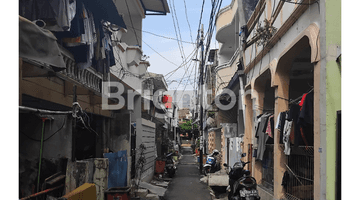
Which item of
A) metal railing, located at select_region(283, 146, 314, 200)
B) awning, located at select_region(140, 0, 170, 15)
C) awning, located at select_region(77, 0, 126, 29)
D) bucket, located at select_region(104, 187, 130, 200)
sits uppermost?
awning, located at select_region(140, 0, 170, 15)

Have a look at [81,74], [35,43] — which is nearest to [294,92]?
[81,74]

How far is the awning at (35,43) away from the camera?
439 cm

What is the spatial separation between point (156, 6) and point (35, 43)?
48.8ft

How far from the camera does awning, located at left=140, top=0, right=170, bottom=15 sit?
59.5 feet

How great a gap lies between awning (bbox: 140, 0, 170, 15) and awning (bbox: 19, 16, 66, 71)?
45.2 ft

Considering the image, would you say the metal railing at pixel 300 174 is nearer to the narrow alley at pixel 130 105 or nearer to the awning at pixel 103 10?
the narrow alley at pixel 130 105

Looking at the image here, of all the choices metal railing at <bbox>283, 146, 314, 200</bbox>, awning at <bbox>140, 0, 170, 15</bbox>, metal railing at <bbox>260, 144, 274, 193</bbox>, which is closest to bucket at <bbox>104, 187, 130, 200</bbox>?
metal railing at <bbox>283, 146, 314, 200</bbox>

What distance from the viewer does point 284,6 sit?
8312mm

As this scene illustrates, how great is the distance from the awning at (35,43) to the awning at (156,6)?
1376 cm

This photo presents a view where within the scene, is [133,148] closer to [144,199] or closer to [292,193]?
[144,199]

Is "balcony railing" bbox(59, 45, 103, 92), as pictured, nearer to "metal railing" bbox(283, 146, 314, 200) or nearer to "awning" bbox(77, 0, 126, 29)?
"awning" bbox(77, 0, 126, 29)

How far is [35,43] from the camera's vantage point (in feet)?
15.0

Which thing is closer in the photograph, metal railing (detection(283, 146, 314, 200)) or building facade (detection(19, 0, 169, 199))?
building facade (detection(19, 0, 169, 199))

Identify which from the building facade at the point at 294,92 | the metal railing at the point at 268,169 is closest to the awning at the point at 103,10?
the building facade at the point at 294,92
